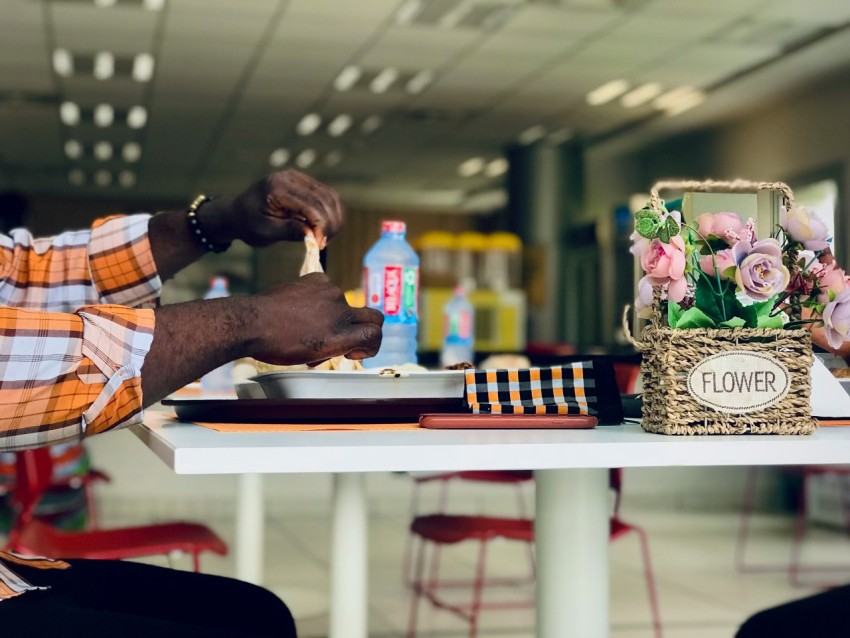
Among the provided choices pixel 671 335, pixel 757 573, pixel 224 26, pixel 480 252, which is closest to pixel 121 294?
pixel 671 335

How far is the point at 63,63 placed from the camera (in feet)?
23.1

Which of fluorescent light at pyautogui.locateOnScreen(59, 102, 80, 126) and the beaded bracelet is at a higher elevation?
fluorescent light at pyautogui.locateOnScreen(59, 102, 80, 126)

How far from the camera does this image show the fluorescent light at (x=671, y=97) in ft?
25.7

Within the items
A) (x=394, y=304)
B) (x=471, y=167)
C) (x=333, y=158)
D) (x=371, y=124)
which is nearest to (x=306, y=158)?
(x=333, y=158)

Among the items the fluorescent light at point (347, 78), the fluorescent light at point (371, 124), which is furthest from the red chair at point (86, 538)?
the fluorescent light at point (371, 124)

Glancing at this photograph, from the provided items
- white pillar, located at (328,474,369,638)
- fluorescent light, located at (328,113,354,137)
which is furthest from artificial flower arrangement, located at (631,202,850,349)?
fluorescent light, located at (328,113,354,137)

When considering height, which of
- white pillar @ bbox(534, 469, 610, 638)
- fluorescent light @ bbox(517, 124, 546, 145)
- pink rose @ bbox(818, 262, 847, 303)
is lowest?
white pillar @ bbox(534, 469, 610, 638)

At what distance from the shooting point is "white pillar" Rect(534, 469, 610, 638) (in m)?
1.22

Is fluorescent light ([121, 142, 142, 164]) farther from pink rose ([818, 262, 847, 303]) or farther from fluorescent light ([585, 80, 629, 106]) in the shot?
pink rose ([818, 262, 847, 303])

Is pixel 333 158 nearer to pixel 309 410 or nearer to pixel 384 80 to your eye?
pixel 384 80

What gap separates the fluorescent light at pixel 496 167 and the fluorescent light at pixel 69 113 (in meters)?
4.18

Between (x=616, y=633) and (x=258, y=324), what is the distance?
244 centimetres

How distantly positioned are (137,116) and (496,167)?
4133mm

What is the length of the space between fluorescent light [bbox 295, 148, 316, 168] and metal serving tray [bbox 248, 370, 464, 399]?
9.24m
